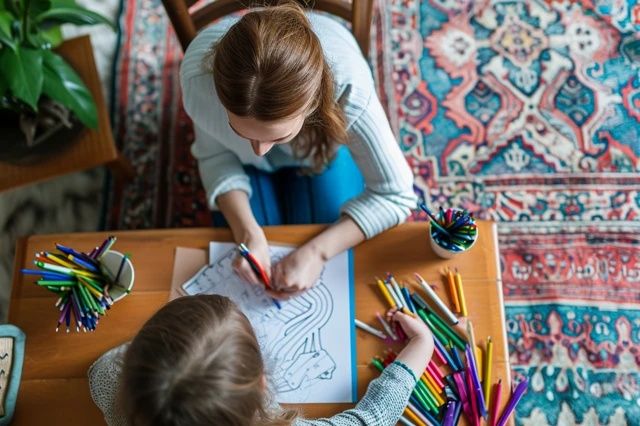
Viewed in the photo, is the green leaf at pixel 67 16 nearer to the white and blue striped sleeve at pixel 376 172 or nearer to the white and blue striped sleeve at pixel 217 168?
the white and blue striped sleeve at pixel 217 168

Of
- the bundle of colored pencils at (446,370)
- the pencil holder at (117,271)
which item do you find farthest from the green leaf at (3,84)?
the bundle of colored pencils at (446,370)

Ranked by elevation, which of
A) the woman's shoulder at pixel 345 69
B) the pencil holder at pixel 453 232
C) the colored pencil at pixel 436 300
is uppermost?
the woman's shoulder at pixel 345 69

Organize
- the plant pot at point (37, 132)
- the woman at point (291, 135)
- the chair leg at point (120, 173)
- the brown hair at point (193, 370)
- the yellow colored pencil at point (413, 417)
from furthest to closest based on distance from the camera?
the chair leg at point (120, 173)
the plant pot at point (37, 132)
the yellow colored pencil at point (413, 417)
the woman at point (291, 135)
the brown hair at point (193, 370)

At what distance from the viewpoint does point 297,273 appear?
881 millimetres

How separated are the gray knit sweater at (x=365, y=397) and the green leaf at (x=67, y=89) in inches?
21.6

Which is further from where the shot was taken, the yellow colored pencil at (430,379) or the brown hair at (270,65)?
the yellow colored pencil at (430,379)

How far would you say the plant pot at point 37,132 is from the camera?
1203 millimetres

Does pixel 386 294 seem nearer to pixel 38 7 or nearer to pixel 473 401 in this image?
pixel 473 401

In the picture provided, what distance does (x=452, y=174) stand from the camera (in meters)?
1.44

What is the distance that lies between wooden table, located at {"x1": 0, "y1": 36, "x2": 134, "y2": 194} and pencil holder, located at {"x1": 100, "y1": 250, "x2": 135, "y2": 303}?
0.43 m

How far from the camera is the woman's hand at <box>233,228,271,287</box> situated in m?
0.88

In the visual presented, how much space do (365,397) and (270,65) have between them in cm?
48

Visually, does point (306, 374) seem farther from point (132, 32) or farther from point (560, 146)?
point (132, 32)

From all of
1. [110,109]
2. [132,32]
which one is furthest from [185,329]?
[132,32]
